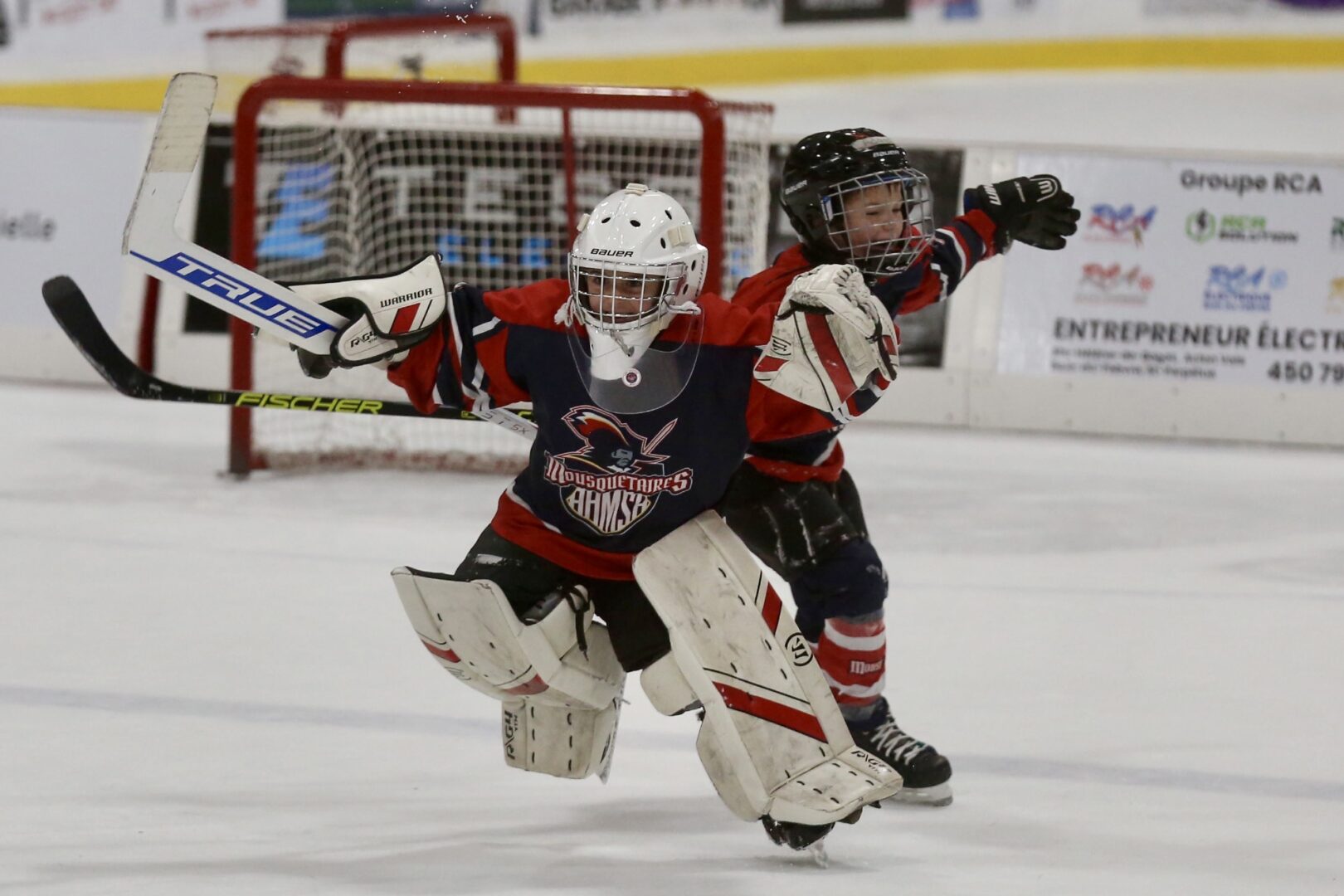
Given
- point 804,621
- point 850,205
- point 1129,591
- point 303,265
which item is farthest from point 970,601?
point 303,265

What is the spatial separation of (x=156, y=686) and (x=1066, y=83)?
29.1ft

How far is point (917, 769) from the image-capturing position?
3.16 metres

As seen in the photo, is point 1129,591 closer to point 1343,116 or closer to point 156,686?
point 156,686

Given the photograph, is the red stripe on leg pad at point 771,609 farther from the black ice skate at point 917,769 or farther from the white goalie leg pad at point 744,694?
the black ice skate at point 917,769

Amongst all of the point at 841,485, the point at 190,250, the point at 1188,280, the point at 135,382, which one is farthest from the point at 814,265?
the point at 1188,280

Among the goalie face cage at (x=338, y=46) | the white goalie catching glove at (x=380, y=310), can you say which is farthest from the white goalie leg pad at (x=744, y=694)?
the goalie face cage at (x=338, y=46)

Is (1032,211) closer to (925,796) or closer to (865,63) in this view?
(925,796)

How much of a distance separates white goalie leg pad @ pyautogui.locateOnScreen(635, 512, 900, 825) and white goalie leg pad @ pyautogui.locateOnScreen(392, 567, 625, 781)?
7.2 inches

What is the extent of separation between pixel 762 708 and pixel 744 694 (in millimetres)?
34

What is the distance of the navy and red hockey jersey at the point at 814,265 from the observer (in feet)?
10.3

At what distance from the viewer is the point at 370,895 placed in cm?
262

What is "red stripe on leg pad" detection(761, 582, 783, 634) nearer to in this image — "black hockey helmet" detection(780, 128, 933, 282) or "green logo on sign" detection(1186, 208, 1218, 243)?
"black hockey helmet" detection(780, 128, 933, 282)

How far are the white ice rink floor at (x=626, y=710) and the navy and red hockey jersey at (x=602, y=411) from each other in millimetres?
527

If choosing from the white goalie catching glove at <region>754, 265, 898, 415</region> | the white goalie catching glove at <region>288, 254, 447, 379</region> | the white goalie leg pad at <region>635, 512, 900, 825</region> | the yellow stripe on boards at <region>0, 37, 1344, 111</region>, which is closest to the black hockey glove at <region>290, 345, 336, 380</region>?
the white goalie catching glove at <region>288, 254, 447, 379</region>
